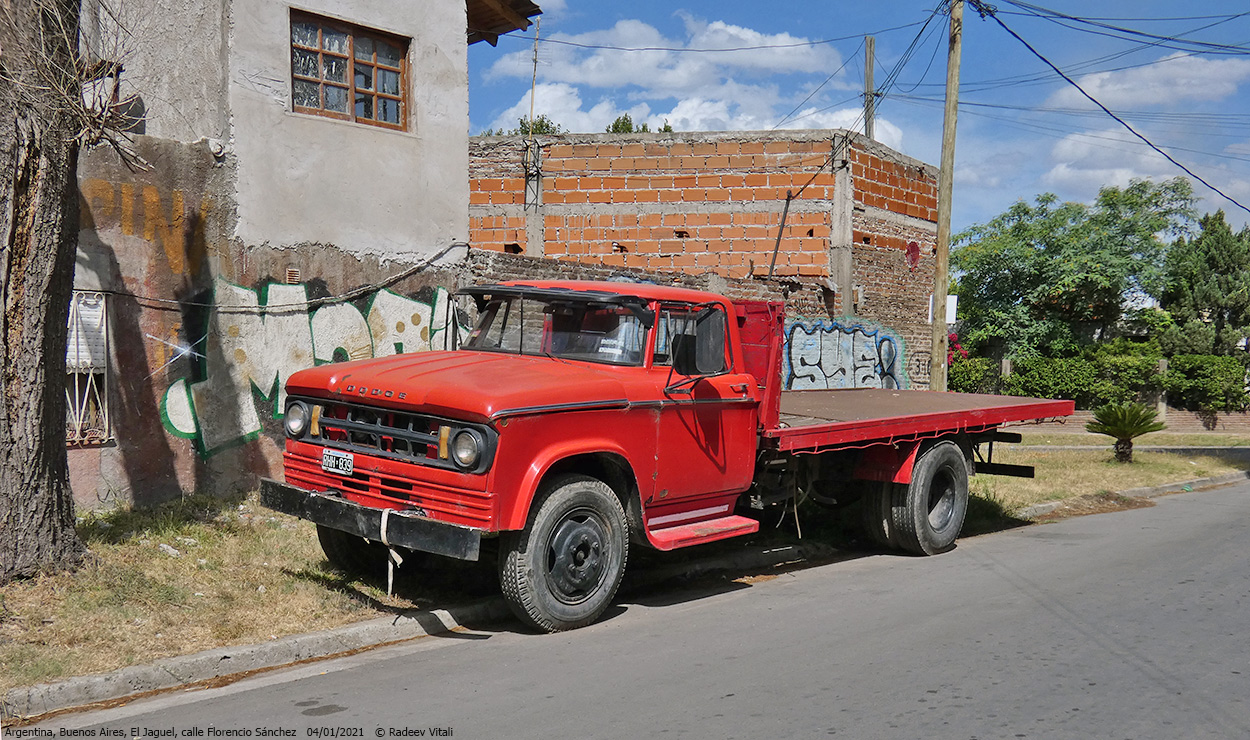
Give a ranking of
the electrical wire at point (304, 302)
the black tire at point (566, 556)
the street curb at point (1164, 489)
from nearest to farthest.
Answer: the black tire at point (566, 556) → the electrical wire at point (304, 302) → the street curb at point (1164, 489)

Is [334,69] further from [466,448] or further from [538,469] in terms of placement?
[538,469]

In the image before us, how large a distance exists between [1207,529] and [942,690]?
7118mm

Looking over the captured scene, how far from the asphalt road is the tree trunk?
187 cm

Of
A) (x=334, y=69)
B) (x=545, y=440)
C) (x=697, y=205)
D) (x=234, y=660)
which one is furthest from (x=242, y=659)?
(x=697, y=205)

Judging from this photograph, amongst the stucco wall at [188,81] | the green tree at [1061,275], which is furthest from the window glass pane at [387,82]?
the green tree at [1061,275]

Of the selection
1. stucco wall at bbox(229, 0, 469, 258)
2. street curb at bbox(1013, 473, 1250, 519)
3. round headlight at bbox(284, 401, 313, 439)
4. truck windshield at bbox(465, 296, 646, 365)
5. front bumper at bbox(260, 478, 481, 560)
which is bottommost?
street curb at bbox(1013, 473, 1250, 519)

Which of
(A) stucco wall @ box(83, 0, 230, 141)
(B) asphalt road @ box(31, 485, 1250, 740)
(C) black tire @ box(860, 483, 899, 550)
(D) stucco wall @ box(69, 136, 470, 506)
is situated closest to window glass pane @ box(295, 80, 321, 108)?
(A) stucco wall @ box(83, 0, 230, 141)

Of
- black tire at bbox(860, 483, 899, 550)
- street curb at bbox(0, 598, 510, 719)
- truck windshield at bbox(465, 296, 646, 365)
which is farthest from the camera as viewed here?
black tire at bbox(860, 483, 899, 550)

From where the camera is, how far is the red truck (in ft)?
19.5

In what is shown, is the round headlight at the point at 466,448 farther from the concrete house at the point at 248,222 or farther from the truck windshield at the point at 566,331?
the concrete house at the point at 248,222

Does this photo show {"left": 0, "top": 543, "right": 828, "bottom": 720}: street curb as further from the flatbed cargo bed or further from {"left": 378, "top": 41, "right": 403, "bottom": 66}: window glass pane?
{"left": 378, "top": 41, "right": 403, "bottom": 66}: window glass pane

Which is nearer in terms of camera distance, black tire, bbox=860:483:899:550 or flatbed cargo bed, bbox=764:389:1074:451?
flatbed cargo bed, bbox=764:389:1074:451

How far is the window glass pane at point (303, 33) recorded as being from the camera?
33.4 ft

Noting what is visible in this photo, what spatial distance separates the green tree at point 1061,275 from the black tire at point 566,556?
991 inches
